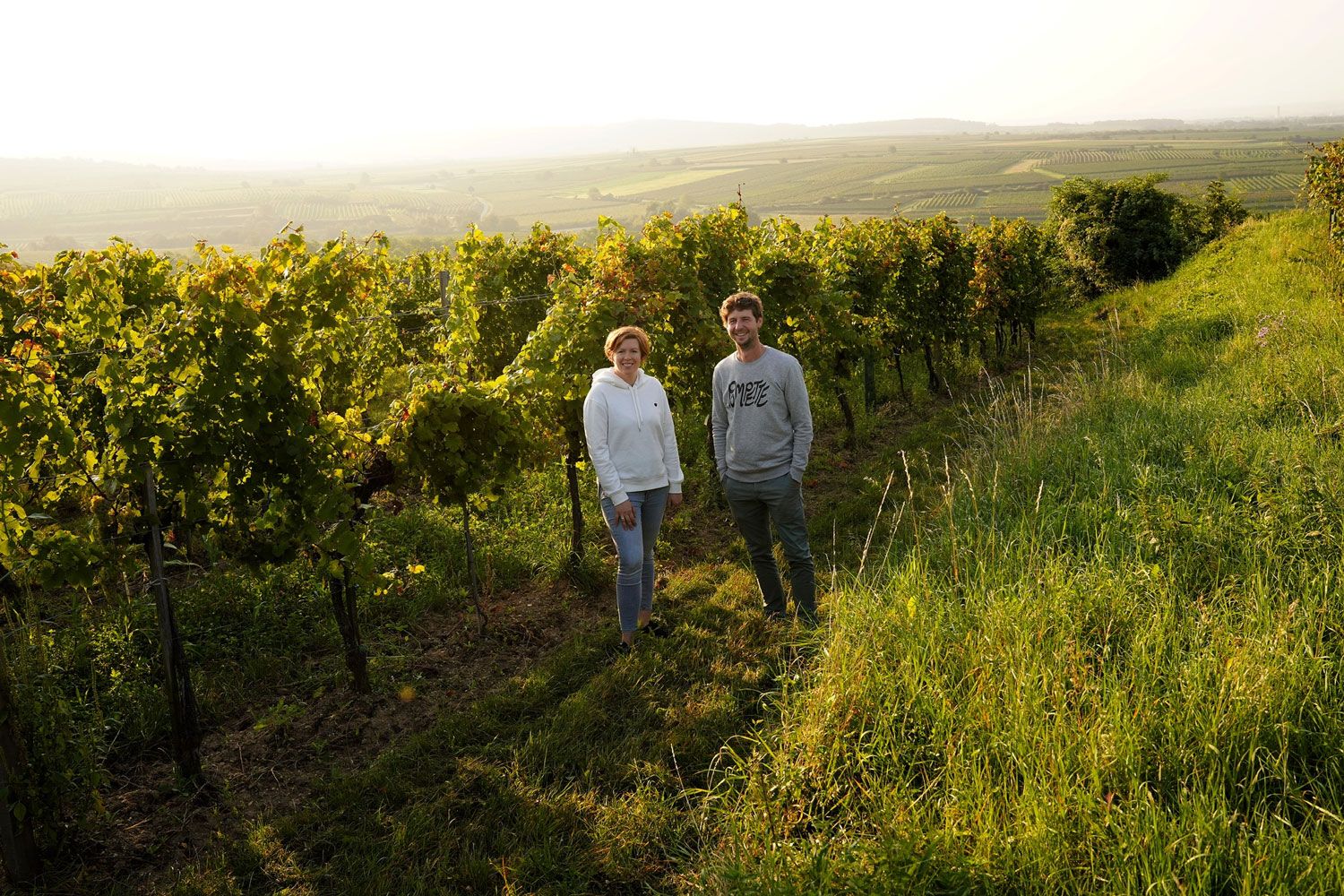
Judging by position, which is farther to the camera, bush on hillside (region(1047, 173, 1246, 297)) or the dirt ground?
bush on hillside (region(1047, 173, 1246, 297))

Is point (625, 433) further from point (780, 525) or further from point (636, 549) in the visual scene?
point (780, 525)

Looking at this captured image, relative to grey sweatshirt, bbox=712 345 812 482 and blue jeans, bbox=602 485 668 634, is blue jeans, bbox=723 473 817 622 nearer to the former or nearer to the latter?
grey sweatshirt, bbox=712 345 812 482

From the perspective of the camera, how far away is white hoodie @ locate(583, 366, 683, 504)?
455cm

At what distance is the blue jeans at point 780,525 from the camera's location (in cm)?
471

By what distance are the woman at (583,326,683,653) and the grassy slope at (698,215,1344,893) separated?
1224mm

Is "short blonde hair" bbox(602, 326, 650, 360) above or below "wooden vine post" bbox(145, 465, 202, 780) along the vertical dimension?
above

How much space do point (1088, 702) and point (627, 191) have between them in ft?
381

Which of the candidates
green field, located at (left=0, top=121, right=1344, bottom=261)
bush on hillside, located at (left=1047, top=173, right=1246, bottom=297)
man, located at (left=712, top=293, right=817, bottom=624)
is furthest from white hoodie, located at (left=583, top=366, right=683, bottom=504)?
green field, located at (left=0, top=121, right=1344, bottom=261)

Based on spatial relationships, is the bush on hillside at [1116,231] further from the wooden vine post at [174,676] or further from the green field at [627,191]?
the wooden vine post at [174,676]

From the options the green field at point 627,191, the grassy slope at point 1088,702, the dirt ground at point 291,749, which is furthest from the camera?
the green field at point 627,191

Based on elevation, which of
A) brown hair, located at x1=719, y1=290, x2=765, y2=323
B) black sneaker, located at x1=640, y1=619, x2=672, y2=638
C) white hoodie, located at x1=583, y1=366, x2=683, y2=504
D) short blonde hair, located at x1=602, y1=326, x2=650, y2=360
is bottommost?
black sneaker, located at x1=640, y1=619, x2=672, y2=638

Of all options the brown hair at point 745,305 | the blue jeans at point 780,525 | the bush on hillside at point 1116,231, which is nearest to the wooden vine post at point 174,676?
the blue jeans at point 780,525

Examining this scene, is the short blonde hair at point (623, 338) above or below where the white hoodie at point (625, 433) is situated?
above

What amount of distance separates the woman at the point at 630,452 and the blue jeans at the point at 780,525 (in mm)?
438
